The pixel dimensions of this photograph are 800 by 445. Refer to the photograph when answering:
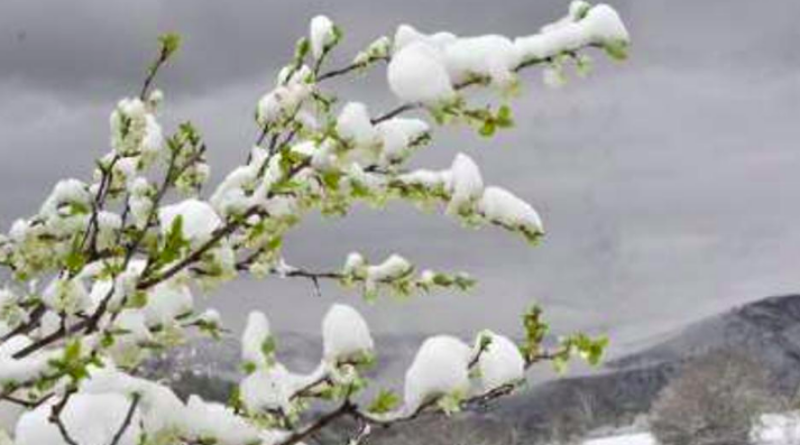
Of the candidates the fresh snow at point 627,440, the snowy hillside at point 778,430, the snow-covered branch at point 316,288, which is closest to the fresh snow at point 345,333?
the snow-covered branch at point 316,288

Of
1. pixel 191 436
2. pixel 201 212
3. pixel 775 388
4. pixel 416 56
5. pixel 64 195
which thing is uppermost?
pixel 775 388

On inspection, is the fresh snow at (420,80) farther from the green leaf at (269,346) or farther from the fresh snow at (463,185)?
the green leaf at (269,346)

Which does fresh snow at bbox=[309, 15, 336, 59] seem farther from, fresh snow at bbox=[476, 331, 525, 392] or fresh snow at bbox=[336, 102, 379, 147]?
fresh snow at bbox=[476, 331, 525, 392]

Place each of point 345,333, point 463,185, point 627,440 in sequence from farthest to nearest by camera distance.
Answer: point 627,440 → point 463,185 → point 345,333

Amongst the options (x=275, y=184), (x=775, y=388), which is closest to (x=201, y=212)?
(x=275, y=184)

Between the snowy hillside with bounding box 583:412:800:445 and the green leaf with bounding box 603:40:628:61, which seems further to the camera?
the snowy hillside with bounding box 583:412:800:445

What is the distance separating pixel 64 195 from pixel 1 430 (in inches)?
47.6

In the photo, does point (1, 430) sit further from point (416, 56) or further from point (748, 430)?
point (748, 430)

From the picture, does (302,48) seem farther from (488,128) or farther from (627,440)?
(627,440)

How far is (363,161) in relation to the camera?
257 centimetres

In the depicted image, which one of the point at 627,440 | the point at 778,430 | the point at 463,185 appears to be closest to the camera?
the point at 463,185

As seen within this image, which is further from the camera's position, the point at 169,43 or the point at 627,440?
the point at 627,440

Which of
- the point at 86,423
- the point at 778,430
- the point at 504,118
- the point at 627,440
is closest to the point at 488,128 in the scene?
the point at 504,118

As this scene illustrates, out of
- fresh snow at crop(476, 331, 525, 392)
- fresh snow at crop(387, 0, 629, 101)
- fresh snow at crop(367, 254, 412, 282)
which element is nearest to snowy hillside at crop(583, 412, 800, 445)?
fresh snow at crop(367, 254, 412, 282)
